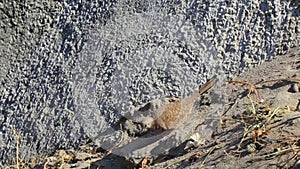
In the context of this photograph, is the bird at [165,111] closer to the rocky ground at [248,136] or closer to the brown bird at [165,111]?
the brown bird at [165,111]

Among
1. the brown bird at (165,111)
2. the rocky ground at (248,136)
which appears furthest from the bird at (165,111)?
the rocky ground at (248,136)

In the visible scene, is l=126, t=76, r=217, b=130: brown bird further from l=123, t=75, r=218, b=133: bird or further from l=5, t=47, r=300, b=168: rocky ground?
l=5, t=47, r=300, b=168: rocky ground

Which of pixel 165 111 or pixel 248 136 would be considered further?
pixel 165 111

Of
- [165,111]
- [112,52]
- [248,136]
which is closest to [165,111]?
[165,111]

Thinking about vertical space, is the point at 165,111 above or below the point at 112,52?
below

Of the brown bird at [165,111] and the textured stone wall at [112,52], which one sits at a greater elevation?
the textured stone wall at [112,52]

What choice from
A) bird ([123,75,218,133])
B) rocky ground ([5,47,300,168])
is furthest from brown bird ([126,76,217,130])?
rocky ground ([5,47,300,168])

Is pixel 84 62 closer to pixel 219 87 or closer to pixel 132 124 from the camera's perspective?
pixel 132 124

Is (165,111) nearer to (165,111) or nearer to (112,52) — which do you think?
(165,111)
